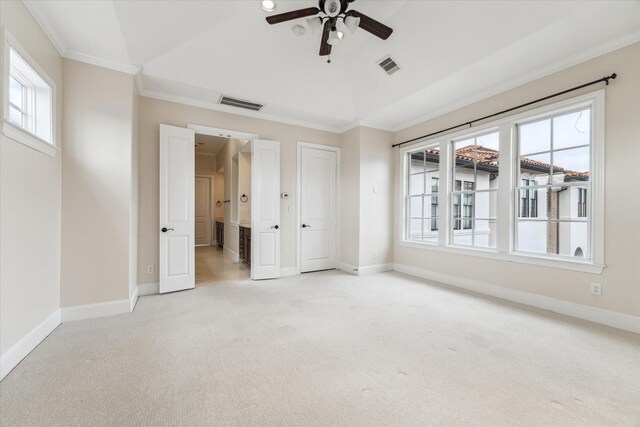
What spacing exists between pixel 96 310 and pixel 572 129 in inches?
230

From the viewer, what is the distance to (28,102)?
2.55 meters

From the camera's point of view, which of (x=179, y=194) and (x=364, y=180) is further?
(x=364, y=180)

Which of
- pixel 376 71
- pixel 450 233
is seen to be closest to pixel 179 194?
pixel 376 71

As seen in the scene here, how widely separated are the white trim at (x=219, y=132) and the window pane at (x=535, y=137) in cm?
395

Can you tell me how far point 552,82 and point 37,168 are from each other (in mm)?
5455

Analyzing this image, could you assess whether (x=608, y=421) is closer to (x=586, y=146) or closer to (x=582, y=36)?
(x=586, y=146)

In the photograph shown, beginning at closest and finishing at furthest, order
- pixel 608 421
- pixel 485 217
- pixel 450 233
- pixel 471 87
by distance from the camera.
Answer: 1. pixel 608 421
2. pixel 471 87
3. pixel 485 217
4. pixel 450 233

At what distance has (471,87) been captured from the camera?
3754mm

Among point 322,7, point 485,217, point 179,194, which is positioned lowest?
point 485,217

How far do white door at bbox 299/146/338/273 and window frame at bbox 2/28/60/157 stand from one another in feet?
10.9

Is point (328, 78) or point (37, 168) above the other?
point (328, 78)

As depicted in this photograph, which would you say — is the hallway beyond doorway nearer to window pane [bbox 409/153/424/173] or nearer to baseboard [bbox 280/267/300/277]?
baseboard [bbox 280/267/300/277]

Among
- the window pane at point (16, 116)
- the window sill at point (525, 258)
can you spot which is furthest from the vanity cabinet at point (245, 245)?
the window pane at point (16, 116)

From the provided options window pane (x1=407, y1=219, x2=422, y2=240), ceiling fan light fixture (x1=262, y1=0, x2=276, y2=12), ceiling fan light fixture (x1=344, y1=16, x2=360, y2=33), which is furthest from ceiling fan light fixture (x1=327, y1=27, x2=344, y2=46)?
window pane (x1=407, y1=219, x2=422, y2=240)
